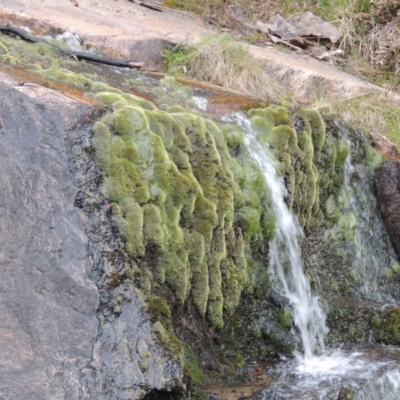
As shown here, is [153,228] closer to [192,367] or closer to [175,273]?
[175,273]

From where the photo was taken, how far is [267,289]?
4.42 meters

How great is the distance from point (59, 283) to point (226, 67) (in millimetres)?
4204

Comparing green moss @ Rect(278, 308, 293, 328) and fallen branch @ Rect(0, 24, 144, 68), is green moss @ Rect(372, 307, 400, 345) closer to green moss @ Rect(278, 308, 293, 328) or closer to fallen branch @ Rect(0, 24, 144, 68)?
green moss @ Rect(278, 308, 293, 328)

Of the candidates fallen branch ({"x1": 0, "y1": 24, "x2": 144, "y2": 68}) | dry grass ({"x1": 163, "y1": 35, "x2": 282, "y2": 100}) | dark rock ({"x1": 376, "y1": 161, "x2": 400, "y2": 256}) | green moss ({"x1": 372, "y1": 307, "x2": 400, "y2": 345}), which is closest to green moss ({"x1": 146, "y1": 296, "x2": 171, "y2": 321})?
green moss ({"x1": 372, "y1": 307, "x2": 400, "y2": 345})

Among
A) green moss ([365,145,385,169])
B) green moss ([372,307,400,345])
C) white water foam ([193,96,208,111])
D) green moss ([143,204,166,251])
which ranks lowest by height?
green moss ([372,307,400,345])

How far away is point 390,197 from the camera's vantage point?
19.5 ft

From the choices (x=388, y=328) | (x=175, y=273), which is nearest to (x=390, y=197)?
(x=388, y=328)

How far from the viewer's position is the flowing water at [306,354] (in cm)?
371

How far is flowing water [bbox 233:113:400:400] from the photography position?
3709 millimetres

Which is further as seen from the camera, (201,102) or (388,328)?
(201,102)

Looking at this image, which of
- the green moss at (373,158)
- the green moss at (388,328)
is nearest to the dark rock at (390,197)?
the green moss at (373,158)

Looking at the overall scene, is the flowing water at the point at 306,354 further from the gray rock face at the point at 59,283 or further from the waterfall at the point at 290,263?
the gray rock face at the point at 59,283

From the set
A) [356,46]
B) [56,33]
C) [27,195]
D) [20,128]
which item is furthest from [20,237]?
[356,46]

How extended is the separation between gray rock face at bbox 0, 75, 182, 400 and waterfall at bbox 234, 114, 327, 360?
1596 mm
